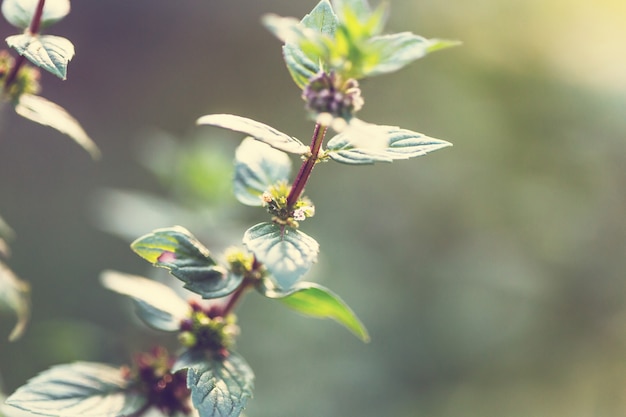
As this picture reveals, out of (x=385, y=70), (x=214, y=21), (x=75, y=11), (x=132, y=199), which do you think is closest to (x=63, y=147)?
(x=75, y=11)

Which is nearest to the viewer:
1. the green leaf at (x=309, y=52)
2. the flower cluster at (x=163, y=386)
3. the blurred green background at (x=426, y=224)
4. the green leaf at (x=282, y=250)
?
the green leaf at (x=282, y=250)

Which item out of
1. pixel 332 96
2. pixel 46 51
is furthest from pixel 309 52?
pixel 46 51

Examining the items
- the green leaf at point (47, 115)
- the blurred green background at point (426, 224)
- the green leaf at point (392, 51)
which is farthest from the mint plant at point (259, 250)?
the blurred green background at point (426, 224)

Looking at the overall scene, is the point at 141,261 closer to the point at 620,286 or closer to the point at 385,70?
the point at 620,286

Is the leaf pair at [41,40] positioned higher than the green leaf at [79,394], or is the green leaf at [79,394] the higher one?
the leaf pair at [41,40]

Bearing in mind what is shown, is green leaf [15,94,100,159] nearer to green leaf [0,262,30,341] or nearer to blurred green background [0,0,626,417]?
green leaf [0,262,30,341]

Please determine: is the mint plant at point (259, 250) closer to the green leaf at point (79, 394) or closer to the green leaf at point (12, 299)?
the green leaf at point (79, 394)

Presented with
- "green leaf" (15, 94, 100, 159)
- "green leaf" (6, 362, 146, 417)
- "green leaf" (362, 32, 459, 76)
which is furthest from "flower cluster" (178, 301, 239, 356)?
"green leaf" (362, 32, 459, 76)
